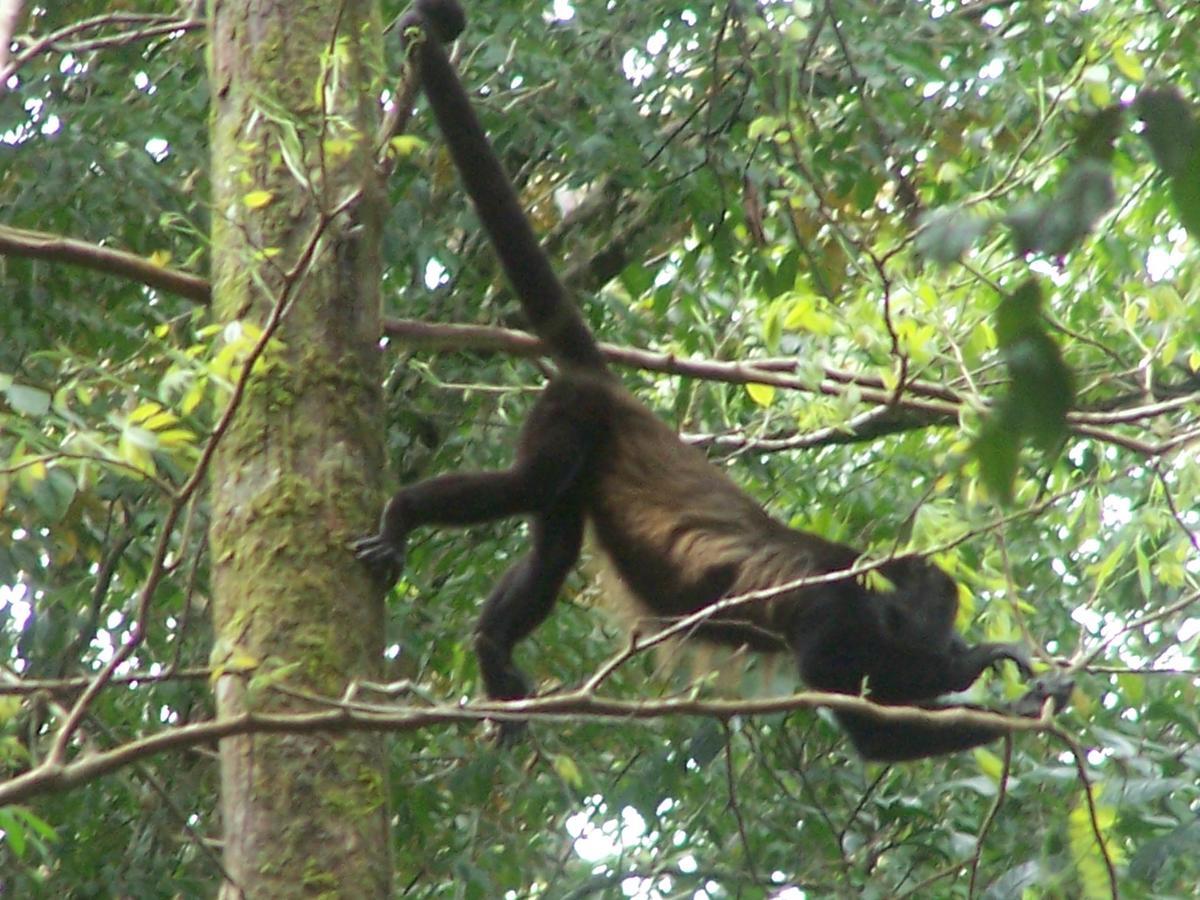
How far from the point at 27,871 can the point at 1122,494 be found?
328 cm

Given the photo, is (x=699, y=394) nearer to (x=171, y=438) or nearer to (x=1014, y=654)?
(x=1014, y=654)

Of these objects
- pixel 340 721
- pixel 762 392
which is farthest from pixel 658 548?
pixel 340 721

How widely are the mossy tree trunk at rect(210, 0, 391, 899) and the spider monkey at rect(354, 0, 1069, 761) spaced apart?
0.85 metres

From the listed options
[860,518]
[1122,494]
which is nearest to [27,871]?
[860,518]

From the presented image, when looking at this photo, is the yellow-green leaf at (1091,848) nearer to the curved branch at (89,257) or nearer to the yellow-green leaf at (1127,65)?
the yellow-green leaf at (1127,65)

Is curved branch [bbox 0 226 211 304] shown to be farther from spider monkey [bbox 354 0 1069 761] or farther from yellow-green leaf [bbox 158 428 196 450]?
spider monkey [bbox 354 0 1069 761]

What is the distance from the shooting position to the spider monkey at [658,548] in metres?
4.05

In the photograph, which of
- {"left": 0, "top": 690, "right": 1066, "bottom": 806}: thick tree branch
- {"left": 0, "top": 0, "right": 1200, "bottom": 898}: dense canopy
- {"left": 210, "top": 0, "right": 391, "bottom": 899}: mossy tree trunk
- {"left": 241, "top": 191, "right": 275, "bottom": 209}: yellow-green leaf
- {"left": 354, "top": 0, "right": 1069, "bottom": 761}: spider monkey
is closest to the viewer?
{"left": 0, "top": 690, "right": 1066, "bottom": 806}: thick tree branch

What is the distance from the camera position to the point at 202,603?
15.5 ft

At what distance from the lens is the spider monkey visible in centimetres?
405

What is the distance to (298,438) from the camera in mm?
2785

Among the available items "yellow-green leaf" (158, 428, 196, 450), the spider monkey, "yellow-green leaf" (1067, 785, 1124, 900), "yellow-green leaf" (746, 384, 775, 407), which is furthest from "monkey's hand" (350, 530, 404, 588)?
"yellow-green leaf" (1067, 785, 1124, 900)

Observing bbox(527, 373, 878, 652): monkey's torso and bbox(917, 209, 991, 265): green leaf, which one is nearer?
bbox(917, 209, 991, 265): green leaf

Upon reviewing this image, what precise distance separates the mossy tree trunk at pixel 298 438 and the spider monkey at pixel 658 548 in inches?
33.4
